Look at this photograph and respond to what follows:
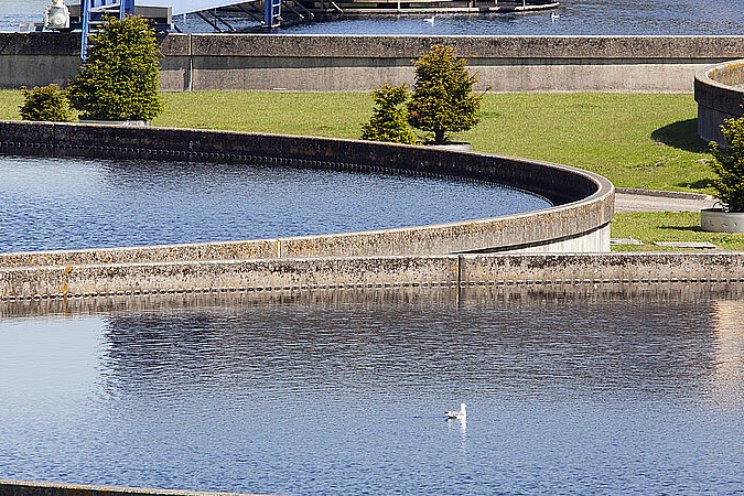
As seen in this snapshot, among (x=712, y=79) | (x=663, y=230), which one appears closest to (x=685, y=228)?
(x=663, y=230)

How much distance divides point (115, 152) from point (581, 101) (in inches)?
499

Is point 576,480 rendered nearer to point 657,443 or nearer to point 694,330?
point 657,443

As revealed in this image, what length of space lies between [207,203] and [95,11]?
18.9 m

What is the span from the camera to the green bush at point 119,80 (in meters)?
39.6

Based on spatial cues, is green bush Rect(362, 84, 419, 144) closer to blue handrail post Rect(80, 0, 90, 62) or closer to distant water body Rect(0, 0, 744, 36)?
blue handrail post Rect(80, 0, 90, 62)

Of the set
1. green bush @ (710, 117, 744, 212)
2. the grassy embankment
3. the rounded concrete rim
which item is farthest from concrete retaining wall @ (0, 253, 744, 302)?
the rounded concrete rim

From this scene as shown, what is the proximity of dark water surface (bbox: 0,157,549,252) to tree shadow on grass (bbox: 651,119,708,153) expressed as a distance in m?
7.33

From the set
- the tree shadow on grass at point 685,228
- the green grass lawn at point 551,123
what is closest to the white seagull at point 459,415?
the tree shadow on grass at point 685,228

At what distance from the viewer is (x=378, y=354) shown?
64.8ft

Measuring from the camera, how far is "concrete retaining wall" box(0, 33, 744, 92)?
145 ft

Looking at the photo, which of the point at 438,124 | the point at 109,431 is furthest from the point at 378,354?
the point at 438,124

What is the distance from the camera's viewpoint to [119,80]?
1566 inches

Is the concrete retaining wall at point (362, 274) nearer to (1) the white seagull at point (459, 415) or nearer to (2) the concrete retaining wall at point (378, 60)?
(1) the white seagull at point (459, 415)

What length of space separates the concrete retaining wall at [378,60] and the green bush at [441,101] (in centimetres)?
720
